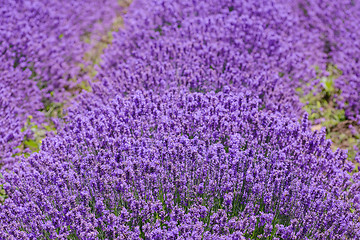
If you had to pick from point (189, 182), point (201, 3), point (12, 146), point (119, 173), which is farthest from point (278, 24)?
point (12, 146)

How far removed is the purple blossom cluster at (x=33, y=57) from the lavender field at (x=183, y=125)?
0.03 m

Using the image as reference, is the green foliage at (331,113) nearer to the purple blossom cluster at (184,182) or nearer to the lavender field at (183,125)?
the lavender field at (183,125)

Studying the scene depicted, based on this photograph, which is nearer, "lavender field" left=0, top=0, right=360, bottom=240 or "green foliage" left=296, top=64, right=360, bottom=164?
"lavender field" left=0, top=0, right=360, bottom=240

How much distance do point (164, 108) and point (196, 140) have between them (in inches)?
24.5

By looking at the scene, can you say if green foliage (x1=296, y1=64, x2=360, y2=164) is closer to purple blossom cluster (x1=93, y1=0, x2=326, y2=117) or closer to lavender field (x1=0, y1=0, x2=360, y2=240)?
lavender field (x1=0, y1=0, x2=360, y2=240)

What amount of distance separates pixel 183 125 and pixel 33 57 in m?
2.93

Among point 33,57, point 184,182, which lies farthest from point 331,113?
point 33,57

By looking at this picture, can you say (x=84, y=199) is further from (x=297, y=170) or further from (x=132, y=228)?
(x=297, y=170)

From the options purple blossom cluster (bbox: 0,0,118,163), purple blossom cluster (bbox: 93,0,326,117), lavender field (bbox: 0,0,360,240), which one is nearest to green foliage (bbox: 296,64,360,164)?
lavender field (bbox: 0,0,360,240)

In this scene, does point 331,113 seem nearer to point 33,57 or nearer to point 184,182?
point 184,182

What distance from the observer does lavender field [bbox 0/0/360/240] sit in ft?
8.97

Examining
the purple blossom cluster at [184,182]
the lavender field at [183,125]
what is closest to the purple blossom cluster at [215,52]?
the lavender field at [183,125]

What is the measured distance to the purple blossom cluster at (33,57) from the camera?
13.9 ft

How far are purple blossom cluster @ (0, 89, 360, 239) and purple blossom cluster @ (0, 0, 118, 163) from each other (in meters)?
1.18
